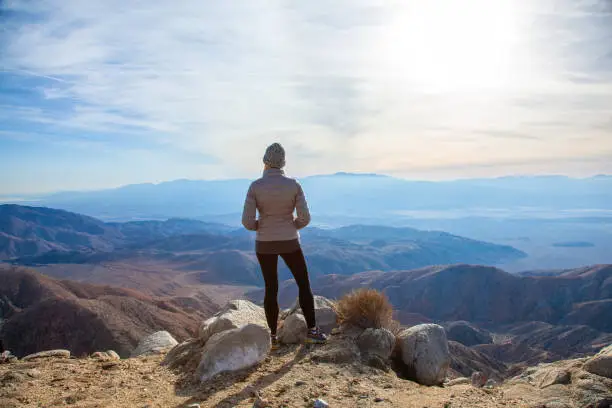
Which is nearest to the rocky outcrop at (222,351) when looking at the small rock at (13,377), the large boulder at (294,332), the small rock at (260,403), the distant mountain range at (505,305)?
the large boulder at (294,332)

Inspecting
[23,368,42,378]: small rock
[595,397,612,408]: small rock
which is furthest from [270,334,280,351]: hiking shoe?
[595,397,612,408]: small rock

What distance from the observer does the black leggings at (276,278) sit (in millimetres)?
5789

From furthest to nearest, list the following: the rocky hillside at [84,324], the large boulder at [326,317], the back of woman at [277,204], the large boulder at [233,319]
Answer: the rocky hillside at [84,324], the large boulder at [326,317], the large boulder at [233,319], the back of woman at [277,204]

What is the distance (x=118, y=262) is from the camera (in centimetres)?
13438

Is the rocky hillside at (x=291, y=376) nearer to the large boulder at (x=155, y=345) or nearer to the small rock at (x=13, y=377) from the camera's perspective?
the small rock at (x=13, y=377)

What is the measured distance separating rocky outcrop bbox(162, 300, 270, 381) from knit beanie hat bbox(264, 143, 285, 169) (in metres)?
2.07

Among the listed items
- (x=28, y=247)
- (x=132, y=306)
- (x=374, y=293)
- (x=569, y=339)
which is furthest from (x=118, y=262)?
(x=374, y=293)

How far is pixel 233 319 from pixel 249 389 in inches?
78.8

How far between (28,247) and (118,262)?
5440 cm

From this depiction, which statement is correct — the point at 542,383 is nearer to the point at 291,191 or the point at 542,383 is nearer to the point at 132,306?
the point at 291,191

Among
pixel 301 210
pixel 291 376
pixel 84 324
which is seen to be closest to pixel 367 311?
pixel 291 376

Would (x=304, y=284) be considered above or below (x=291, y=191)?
below

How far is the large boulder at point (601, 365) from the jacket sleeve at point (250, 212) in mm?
4958

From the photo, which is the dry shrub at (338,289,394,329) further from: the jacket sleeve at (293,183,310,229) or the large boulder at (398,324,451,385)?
the jacket sleeve at (293,183,310,229)
